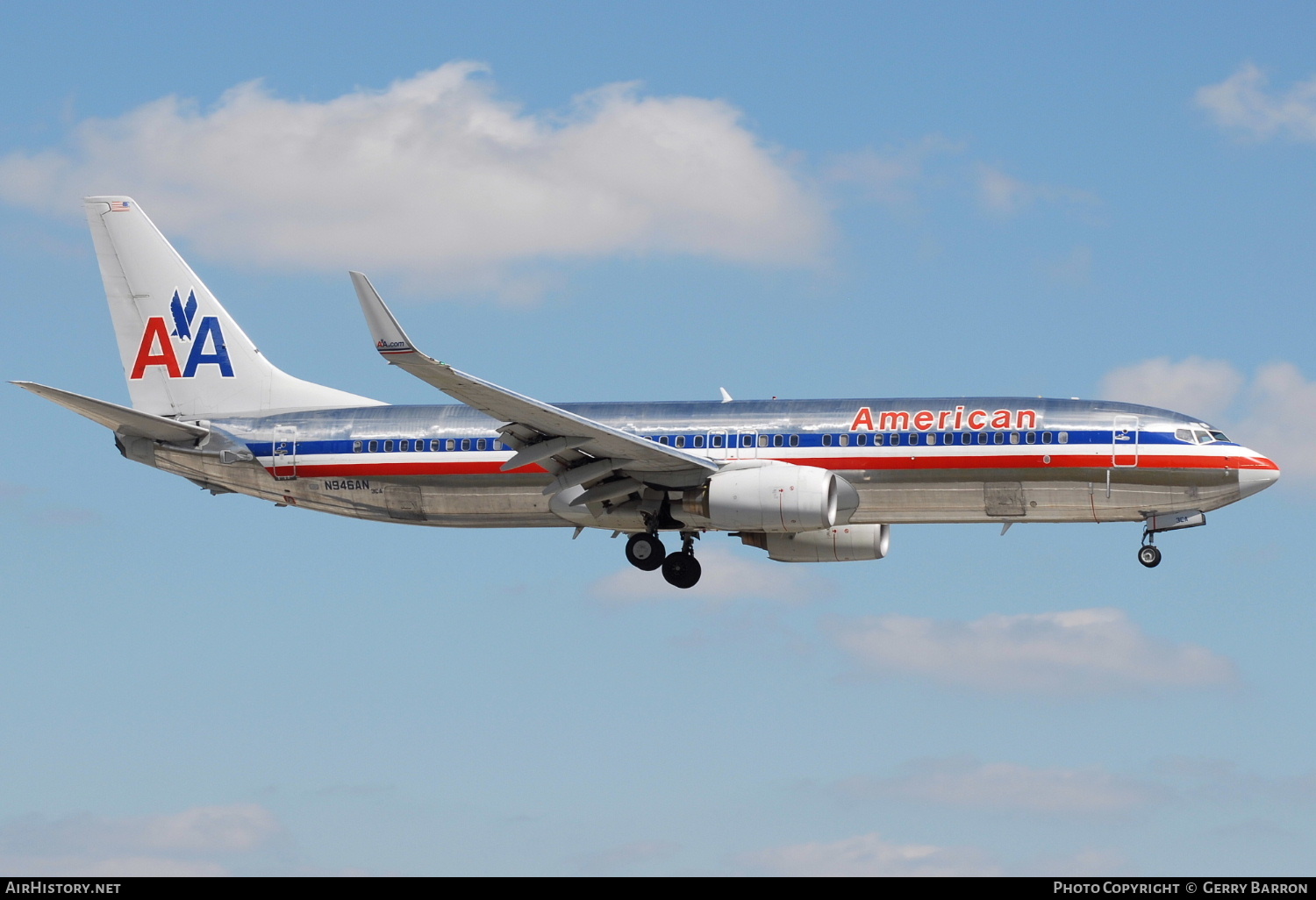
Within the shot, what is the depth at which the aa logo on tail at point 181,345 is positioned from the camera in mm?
52250

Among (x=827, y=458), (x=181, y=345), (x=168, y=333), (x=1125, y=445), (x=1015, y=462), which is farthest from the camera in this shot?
(x=168, y=333)

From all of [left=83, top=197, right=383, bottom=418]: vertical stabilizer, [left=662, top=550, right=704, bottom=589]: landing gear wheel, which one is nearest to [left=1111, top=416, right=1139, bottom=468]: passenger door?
[left=662, top=550, right=704, bottom=589]: landing gear wheel

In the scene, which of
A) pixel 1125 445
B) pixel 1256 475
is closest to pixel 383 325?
pixel 1125 445

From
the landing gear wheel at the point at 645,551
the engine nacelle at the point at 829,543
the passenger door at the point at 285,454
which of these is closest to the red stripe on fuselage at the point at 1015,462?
the landing gear wheel at the point at 645,551

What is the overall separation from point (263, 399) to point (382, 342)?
14.4m

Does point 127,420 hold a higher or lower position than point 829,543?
higher

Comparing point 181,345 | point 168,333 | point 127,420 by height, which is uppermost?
point 168,333

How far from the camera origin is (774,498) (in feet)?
140

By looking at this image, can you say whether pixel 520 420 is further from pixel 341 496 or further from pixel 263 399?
pixel 263 399

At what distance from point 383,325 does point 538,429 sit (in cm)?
621

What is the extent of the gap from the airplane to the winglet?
0.14 ft

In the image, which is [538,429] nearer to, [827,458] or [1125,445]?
[827,458]

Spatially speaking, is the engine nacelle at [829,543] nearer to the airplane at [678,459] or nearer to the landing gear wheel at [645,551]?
the airplane at [678,459]

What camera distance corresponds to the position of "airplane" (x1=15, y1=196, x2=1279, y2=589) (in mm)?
43062
